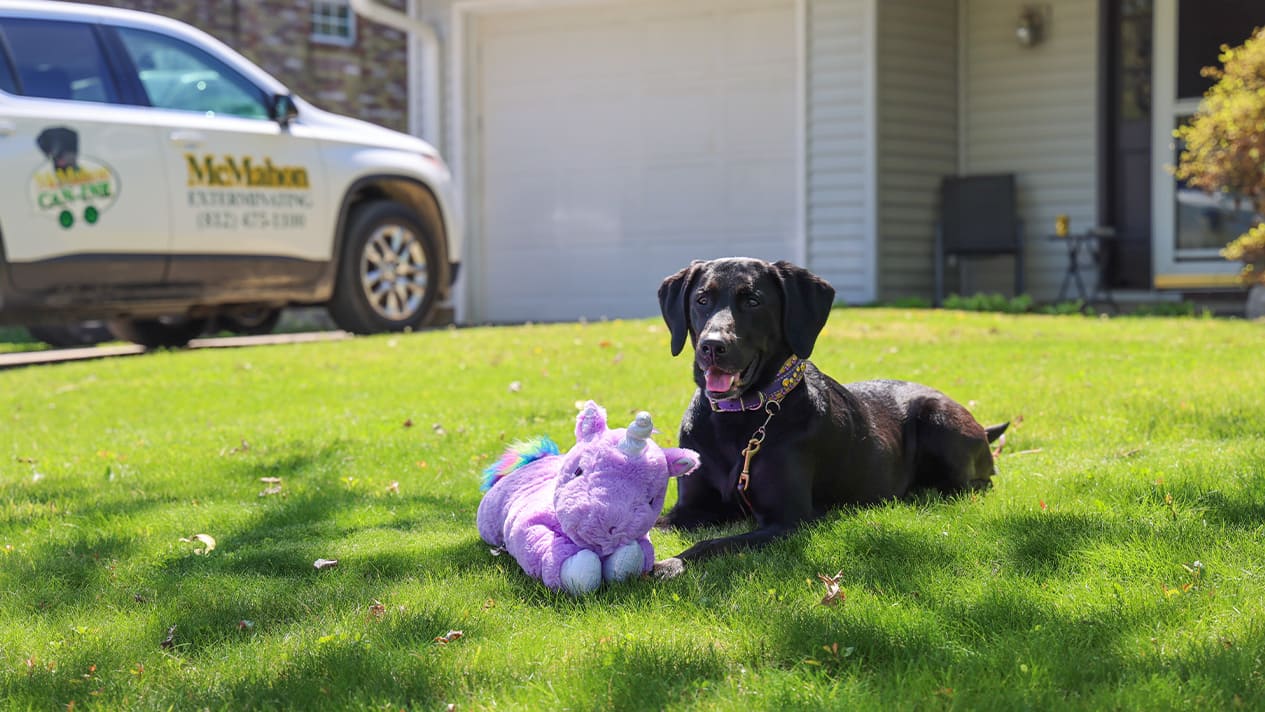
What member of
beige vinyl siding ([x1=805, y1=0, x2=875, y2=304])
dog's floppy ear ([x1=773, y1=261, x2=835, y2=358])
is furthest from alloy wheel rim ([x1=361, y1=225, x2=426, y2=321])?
dog's floppy ear ([x1=773, y1=261, x2=835, y2=358])

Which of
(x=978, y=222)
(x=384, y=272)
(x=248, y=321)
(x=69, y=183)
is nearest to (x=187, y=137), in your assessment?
(x=69, y=183)

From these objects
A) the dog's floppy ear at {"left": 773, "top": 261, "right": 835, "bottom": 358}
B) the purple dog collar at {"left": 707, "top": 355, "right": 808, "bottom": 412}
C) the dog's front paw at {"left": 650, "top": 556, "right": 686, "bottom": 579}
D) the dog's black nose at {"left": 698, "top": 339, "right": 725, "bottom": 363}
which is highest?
the dog's floppy ear at {"left": 773, "top": 261, "right": 835, "bottom": 358}

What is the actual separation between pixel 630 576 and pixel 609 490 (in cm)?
22

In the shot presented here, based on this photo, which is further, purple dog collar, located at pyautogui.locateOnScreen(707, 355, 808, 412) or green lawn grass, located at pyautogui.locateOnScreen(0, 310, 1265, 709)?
purple dog collar, located at pyautogui.locateOnScreen(707, 355, 808, 412)

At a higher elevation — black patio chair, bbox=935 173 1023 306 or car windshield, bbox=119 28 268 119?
car windshield, bbox=119 28 268 119

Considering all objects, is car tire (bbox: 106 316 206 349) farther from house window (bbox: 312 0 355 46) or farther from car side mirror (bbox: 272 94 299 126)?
house window (bbox: 312 0 355 46)

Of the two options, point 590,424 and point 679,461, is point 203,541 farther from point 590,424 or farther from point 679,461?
point 679,461

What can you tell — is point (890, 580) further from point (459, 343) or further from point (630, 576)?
point (459, 343)

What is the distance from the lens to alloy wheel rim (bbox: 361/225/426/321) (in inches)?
379

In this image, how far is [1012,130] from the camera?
1318 centimetres

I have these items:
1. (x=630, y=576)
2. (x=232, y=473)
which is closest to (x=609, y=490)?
(x=630, y=576)

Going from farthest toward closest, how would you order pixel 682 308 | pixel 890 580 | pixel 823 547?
pixel 682 308, pixel 823 547, pixel 890 580

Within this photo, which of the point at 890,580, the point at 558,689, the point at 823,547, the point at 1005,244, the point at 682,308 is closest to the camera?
the point at 558,689

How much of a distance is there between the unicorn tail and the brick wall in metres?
16.0
